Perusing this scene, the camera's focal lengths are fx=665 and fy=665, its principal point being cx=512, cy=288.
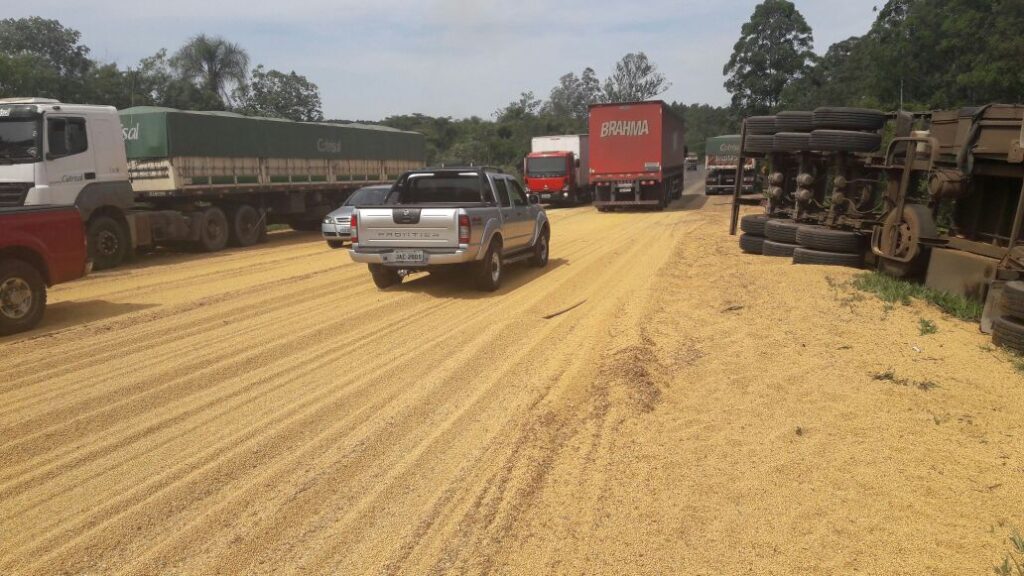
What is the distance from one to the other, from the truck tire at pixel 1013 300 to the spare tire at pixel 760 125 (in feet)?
25.2

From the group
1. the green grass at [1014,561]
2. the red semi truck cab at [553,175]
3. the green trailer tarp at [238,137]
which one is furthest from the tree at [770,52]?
the green grass at [1014,561]

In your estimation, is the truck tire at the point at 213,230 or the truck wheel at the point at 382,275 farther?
the truck tire at the point at 213,230

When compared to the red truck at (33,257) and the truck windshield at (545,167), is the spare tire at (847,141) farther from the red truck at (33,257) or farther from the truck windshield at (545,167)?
the truck windshield at (545,167)

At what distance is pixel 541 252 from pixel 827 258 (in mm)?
4731

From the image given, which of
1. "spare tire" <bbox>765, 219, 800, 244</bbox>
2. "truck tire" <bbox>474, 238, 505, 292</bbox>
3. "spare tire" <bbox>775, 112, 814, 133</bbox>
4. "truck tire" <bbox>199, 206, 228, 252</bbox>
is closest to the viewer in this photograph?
"truck tire" <bbox>474, 238, 505, 292</bbox>

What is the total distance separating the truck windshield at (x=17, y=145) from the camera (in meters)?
11.7

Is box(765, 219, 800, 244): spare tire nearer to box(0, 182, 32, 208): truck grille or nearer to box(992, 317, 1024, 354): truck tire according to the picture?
box(992, 317, 1024, 354): truck tire

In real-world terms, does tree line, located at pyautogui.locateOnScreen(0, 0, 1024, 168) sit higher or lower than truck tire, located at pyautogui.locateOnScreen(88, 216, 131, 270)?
higher

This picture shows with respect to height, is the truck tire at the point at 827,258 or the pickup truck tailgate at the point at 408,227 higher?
the pickup truck tailgate at the point at 408,227

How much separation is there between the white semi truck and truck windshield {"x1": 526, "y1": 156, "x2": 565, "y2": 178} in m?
9.81

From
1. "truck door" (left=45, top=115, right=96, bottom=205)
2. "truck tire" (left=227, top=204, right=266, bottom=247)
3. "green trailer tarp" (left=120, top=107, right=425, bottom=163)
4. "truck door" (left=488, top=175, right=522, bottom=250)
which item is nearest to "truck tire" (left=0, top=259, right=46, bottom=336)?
"truck door" (left=45, top=115, right=96, bottom=205)

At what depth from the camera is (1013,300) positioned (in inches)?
237

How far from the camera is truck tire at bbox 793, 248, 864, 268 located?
10234mm

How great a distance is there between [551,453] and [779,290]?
5.66 m
